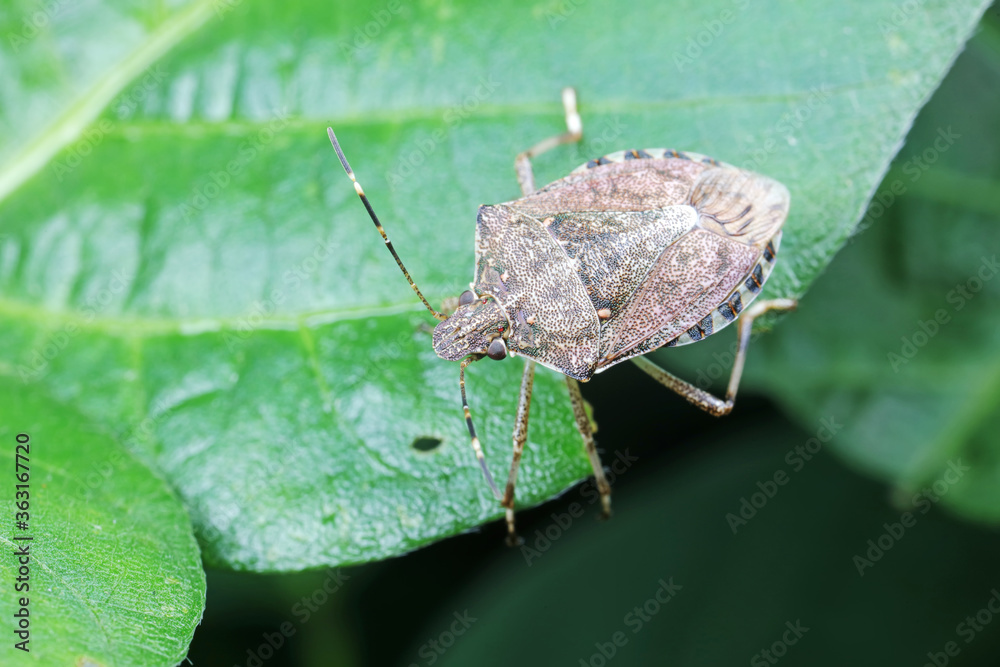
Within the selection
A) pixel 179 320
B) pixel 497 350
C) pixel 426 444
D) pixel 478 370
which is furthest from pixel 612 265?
pixel 179 320

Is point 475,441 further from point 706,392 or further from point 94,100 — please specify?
point 94,100

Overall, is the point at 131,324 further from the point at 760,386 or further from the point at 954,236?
the point at 954,236

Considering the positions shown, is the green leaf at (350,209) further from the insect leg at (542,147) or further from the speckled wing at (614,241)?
the speckled wing at (614,241)

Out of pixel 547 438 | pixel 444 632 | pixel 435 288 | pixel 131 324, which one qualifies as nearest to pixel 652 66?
pixel 435 288

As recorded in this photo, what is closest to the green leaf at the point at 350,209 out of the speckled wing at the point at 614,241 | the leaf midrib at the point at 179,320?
the leaf midrib at the point at 179,320

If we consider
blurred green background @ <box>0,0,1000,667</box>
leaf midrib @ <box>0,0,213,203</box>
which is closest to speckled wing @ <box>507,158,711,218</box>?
blurred green background @ <box>0,0,1000,667</box>

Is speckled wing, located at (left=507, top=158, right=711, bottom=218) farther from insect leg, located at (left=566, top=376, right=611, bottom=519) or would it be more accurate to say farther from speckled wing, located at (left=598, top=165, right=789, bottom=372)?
insect leg, located at (left=566, top=376, right=611, bottom=519)
